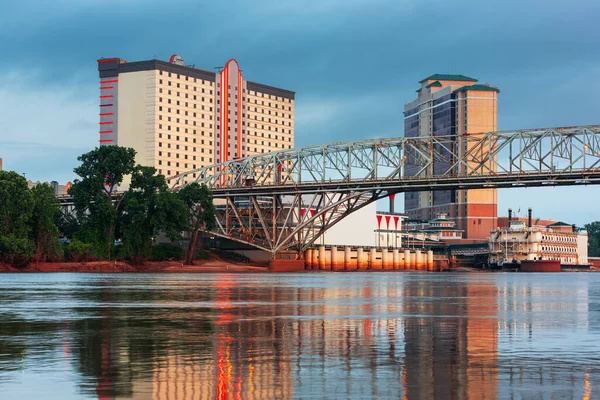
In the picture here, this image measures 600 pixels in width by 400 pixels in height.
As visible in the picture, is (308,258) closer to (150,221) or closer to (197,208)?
(197,208)

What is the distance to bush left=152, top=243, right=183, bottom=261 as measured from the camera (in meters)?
148

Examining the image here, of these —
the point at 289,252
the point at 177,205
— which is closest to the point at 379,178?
the point at 289,252

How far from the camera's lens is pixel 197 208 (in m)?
150

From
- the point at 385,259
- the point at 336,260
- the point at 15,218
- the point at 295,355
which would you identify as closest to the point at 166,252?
the point at 336,260

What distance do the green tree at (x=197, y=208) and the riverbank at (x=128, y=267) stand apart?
4.42m

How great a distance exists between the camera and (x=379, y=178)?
145750 millimetres

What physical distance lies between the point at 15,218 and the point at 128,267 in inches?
989

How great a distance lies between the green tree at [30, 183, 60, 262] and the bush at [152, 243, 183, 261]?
99.4ft

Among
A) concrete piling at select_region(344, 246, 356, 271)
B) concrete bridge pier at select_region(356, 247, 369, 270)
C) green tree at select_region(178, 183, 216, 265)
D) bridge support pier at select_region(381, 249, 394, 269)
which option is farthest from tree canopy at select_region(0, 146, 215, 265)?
bridge support pier at select_region(381, 249, 394, 269)

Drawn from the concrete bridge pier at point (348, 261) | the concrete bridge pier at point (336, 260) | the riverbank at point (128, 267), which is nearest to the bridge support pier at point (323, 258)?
the concrete bridge pier at point (336, 260)

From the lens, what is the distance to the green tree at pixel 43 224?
112625mm

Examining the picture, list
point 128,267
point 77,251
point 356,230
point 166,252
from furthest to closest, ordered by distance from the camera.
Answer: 1. point 356,230
2. point 166,252
3. point 128,267
4. point 77,251

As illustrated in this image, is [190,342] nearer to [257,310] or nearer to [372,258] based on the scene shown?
[257,310]

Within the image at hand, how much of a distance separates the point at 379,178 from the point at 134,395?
435 ft
